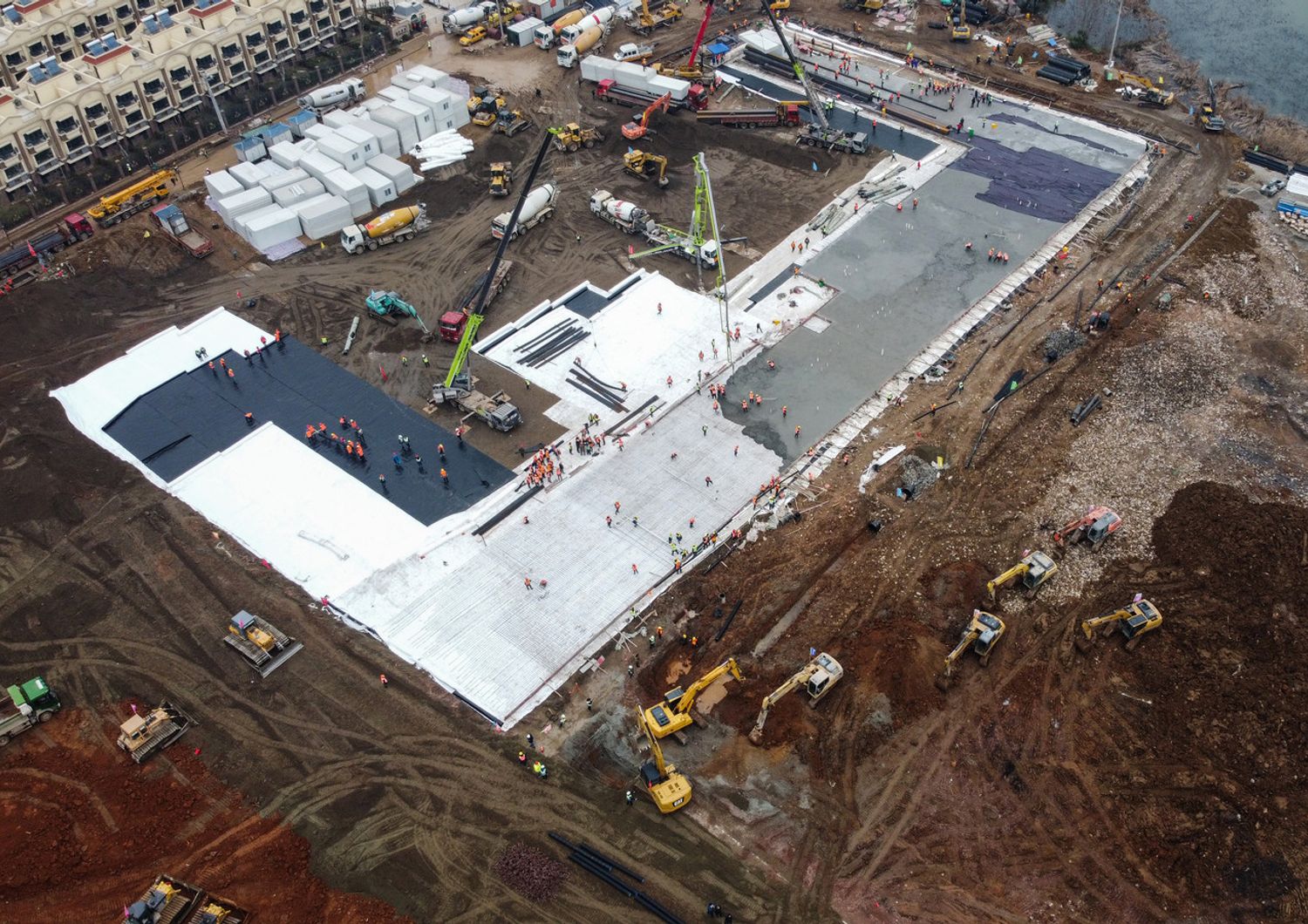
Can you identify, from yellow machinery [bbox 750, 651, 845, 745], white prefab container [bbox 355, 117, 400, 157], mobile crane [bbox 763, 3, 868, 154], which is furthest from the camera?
mobile crane [bbox 763, 3, 868, 154]

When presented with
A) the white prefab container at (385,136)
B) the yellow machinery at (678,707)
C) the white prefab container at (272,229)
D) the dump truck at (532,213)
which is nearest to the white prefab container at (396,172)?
the white prefab container at (385,136)

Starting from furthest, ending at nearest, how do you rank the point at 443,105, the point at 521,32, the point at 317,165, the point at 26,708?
the point at 521,32, the point at 443,105, the point at 317,165, the point at 26,708

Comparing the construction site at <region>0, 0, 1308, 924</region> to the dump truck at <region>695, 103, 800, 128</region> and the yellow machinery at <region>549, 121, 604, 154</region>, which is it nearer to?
the yellow machinery at <region>549, 121, 604, 154</region>

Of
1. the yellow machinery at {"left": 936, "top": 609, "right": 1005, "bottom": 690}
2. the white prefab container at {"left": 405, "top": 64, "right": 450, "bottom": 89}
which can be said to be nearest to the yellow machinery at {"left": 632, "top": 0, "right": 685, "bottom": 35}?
the white prefab container at {"left": 405, "top": 64, "right": 450, "bottom": 89}

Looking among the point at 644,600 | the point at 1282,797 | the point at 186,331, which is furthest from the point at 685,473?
the point at 186,331

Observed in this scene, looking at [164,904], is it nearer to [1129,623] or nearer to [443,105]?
[1129,623]

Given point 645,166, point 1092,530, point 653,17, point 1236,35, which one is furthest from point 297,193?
point 1236,35
